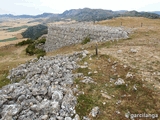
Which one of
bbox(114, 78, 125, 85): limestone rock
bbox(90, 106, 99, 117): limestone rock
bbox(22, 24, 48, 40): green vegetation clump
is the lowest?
bbox(22, 24, 48, 40): green vegetation clump

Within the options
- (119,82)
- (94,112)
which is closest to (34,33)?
(119,82)

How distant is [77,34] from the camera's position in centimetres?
3388

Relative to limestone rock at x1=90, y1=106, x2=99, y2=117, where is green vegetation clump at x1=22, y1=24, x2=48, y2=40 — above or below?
below

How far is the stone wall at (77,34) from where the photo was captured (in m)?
29.6

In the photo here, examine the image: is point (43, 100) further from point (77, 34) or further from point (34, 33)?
point (34, 33)

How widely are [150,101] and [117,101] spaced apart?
2.02m

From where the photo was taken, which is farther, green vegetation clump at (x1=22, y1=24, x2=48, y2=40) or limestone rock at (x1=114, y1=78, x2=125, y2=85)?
green vegetation clump at (x1=22, y1=24, x2=48, y2=40)

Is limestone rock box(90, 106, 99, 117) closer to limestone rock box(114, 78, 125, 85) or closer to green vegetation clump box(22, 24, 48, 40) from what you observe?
limestone rock box(114, 78, 125, 85)

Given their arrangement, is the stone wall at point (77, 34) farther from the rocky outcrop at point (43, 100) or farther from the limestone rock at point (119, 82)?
the rocky outcrop at point (43, 100)

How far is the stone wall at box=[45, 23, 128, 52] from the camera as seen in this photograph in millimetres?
29641

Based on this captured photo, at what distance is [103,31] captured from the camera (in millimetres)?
30750

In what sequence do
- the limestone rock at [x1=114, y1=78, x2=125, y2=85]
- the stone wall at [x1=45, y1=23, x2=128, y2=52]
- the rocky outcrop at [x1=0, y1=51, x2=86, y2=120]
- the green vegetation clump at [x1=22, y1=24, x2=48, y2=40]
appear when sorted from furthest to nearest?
the green vegetation clump at [x1=22, y1=24, x2=48, y2=40] → the stone wall at [x1=45, y1=23, x2=128, y2=52] → the limestone rock at [x1=114, y1=78, x2=125, y2=85] → the rocky outcrop at [x1=0, y1=51, x2=86, y2=120]

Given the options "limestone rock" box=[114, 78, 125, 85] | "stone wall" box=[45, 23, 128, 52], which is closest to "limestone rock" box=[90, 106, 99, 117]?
"limestone rock" box=[114, 78, 125, 85]

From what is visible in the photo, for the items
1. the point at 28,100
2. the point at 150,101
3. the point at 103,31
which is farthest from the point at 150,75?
the point at 103,31
